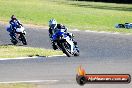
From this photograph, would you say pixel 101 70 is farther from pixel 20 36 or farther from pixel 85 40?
pixel 85 40

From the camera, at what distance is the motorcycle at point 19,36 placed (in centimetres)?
2583

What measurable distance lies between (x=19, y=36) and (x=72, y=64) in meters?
8.25

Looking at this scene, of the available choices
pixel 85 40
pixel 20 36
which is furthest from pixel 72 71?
pixel 85 40

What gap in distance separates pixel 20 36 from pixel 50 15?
69.2ft

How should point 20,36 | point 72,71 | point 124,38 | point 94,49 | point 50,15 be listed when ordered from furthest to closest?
point 50,15 → point 124,38 → point 20,36 → point 94,49 → point 72,71

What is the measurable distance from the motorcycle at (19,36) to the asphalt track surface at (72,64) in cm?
66

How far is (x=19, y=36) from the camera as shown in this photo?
1033 inches

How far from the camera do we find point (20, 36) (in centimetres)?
2617

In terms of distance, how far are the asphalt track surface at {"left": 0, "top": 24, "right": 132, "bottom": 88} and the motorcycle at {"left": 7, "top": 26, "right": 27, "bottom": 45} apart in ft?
2.16

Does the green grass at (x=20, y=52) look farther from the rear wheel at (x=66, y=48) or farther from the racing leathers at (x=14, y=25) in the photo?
the racing leathers at (x=14, y=25)

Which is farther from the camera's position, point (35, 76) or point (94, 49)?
point (94, 49)

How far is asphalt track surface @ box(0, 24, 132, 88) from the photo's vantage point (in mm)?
15094

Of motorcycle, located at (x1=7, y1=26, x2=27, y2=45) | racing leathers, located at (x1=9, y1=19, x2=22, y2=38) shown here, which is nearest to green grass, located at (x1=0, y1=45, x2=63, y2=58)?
motorcycle, located at (x1=7, y1=26, x2=27, y2=45)

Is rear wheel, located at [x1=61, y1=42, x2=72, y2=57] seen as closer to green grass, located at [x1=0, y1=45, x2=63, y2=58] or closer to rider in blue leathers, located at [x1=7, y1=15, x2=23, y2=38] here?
green grass, located at [x1=0, y1=45, x2=63, y2=58]
